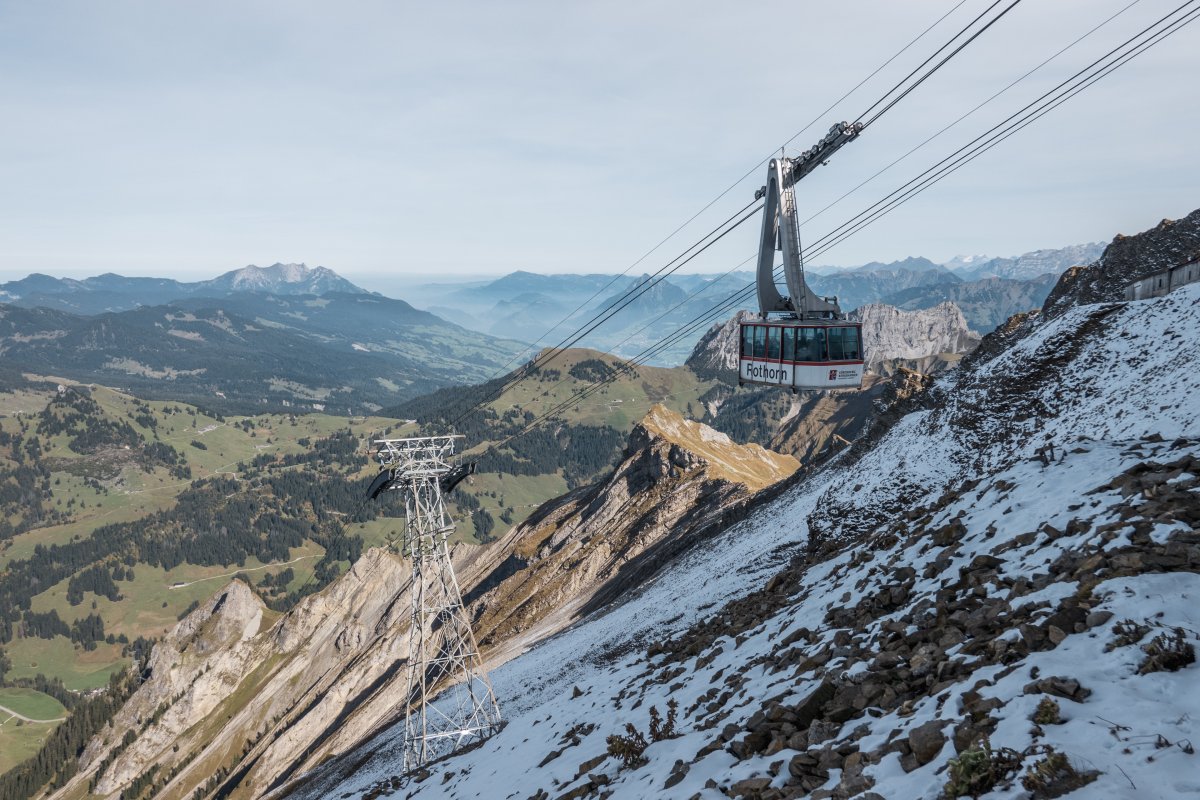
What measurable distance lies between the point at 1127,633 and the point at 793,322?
29.7 meters

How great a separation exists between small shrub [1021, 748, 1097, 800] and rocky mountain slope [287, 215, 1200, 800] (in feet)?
0.08

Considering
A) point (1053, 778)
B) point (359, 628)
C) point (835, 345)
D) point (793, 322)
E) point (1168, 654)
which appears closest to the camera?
point (1053, 778)

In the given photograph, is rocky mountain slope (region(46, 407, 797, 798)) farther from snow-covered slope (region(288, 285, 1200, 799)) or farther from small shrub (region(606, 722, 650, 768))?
small shrub (region(606, 722, 650, 768))

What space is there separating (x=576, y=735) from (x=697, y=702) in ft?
18.6

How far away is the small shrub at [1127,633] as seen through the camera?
1038 cm

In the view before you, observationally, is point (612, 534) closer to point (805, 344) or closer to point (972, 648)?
point (805, 344)

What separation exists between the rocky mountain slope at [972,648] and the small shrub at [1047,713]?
0.22ft

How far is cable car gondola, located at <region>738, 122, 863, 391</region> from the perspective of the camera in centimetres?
3791

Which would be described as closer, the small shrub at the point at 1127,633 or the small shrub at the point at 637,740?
the small shrub at the point at 1127,633

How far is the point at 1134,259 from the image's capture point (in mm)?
60781

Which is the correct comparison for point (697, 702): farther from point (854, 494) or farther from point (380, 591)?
point (380, 591)

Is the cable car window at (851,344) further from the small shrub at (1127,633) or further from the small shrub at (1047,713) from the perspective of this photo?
the small shrub at (1047,713)

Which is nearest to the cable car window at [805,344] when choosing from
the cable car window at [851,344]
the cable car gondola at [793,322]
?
the cable car gondola at [793,322]

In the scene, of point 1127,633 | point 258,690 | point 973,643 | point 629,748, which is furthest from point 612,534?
point 1127,633
